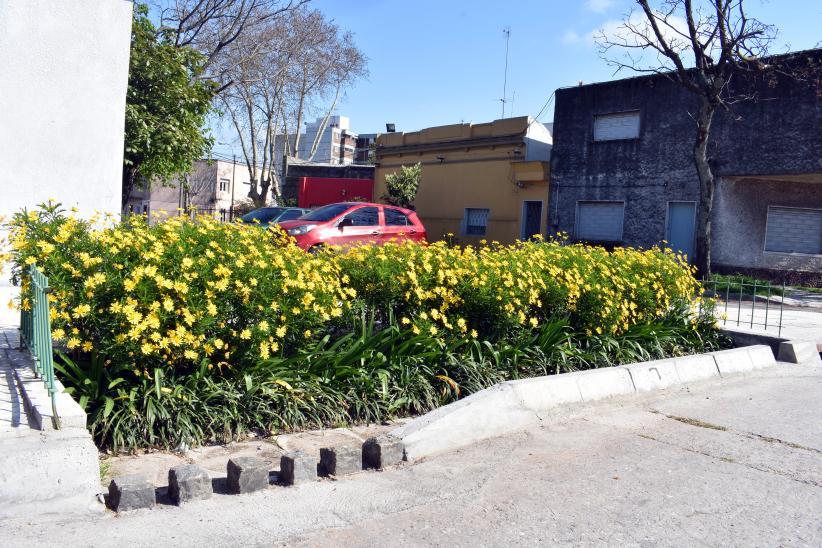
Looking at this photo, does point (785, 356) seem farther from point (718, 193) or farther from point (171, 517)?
point (718, 193)

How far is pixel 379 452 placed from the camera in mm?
4695

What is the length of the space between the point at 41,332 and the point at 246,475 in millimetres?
1702

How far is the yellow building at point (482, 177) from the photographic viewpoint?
25.6 metres

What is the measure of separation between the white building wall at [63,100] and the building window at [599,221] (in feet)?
55.5

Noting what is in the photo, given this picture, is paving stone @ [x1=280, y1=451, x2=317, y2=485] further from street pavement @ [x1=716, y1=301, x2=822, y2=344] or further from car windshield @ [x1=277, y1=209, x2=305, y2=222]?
car windshield @ [x1=277, y1=209, x2=305, y2=222]

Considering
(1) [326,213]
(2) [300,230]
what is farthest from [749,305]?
(2) [300,230]

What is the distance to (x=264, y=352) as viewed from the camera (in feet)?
16.6

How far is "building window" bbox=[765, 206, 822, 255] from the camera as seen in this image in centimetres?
2055

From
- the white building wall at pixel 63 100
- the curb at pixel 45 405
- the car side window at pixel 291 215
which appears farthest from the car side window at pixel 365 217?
the curb at pixel 45 405

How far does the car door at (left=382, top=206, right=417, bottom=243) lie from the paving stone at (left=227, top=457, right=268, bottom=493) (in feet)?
39.2

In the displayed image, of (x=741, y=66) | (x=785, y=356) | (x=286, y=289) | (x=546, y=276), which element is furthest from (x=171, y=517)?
(x=741, y=66)

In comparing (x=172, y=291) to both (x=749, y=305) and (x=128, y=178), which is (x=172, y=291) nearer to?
(x=128, y=178)

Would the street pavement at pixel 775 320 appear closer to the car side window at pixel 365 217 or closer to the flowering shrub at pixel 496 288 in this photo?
the flowering shrub at pixel 496 288

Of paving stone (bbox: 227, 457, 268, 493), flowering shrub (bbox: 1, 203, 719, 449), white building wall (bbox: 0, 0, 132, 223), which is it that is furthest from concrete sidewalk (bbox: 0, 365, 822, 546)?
white building wall (bbox: 0, 0, 132, 223)
